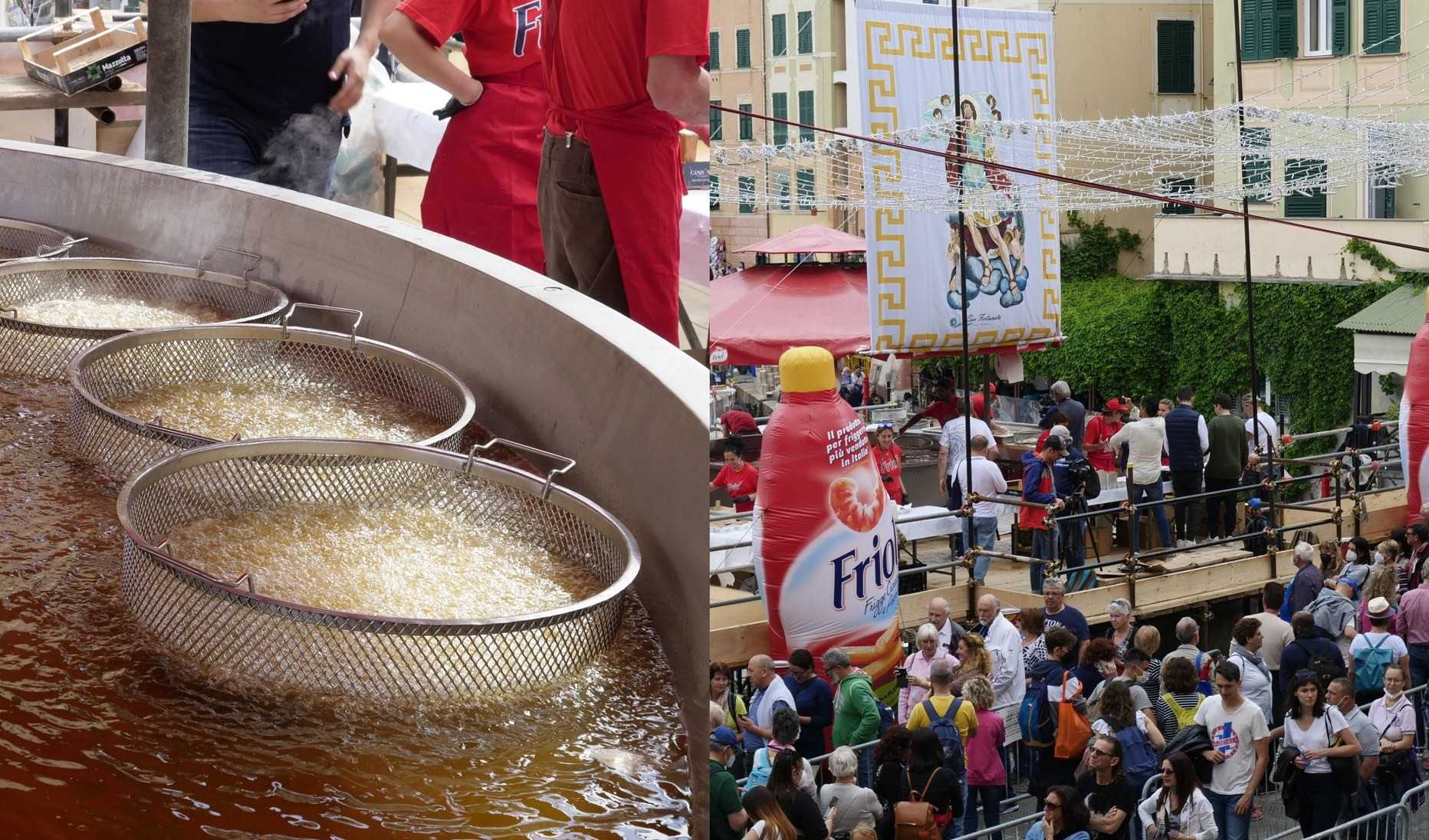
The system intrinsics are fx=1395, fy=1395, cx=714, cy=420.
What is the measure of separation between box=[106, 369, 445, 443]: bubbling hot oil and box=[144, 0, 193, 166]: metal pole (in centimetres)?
122

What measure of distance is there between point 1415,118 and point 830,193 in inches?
81.4

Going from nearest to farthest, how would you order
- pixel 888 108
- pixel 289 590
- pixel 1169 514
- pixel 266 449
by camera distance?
pixel 289 590 < pixel 266 449 < pixel 888 108 < pixel 1169 514

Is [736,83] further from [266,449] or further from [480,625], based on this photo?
[266,449]

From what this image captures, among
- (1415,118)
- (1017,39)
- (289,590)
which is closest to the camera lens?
(289,590)

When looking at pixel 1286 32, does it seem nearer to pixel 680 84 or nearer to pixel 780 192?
pixel 780 192

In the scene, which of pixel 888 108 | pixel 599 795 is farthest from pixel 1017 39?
pixel 599 795

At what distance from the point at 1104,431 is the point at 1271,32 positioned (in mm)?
1106

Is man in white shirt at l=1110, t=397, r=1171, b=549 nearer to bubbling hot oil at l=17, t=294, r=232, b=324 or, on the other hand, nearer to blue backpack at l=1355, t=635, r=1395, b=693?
blue backpack at l=1355, t=635, r=1395, b=693

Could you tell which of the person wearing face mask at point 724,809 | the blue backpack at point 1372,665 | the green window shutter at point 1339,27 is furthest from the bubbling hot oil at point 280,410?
the blue backpack at point 1372,665

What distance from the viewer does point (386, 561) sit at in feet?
4.30

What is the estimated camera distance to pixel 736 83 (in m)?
1.01

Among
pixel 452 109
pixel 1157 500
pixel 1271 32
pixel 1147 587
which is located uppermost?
pixel 1271 32

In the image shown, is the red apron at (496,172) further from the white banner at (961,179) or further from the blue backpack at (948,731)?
the blue backpack at (948,731)

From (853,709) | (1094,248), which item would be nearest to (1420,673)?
(1094,248)
